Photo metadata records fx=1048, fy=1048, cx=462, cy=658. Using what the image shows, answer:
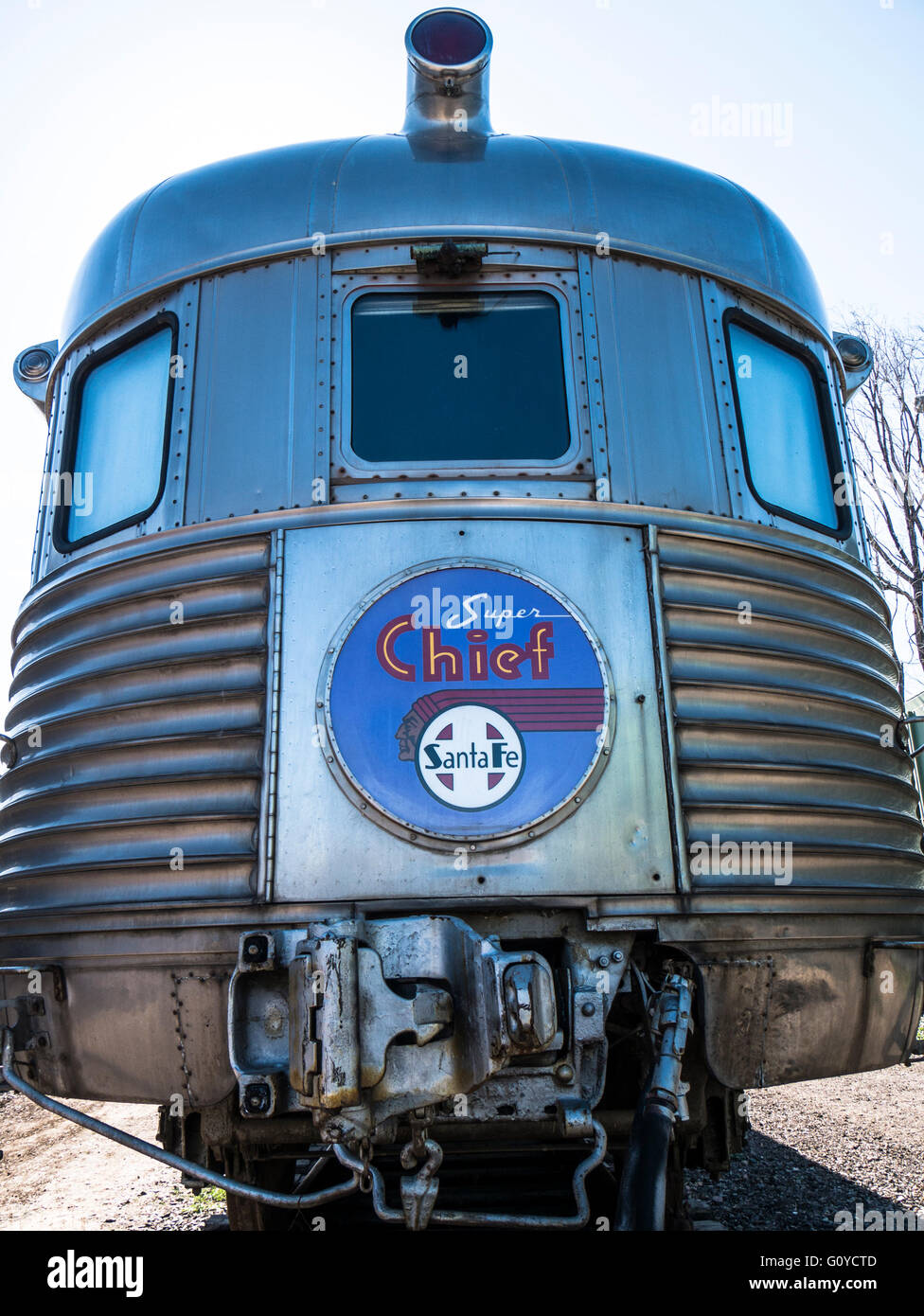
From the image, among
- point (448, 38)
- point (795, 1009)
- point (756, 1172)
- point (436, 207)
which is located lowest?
point (756, 1172)

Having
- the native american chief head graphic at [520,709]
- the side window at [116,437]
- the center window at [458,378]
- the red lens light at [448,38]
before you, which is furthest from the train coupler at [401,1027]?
the red lens light at [448,38]

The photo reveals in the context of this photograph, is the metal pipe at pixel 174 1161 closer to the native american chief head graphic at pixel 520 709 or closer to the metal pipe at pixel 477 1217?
the metal pipe at pixel 477 1217

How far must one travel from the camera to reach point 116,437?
3.99 metres

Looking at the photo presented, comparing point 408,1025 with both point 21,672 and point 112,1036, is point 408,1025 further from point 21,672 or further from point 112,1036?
point 21,672

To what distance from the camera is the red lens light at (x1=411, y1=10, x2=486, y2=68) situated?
4227mm

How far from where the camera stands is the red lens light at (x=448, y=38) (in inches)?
166

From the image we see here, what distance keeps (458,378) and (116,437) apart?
4.45ft

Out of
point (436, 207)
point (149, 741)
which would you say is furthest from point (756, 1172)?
point (436, 207)

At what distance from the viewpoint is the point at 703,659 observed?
330 centimetres

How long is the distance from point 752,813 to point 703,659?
0.50 meters

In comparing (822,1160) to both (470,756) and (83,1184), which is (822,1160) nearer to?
(83,1184)

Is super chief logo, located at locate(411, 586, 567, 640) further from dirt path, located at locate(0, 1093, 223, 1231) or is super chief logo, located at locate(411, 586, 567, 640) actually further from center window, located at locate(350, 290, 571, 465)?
dirt path, located at locate(0, 1093, 223, 1231)

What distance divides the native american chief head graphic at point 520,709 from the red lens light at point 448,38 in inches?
108
